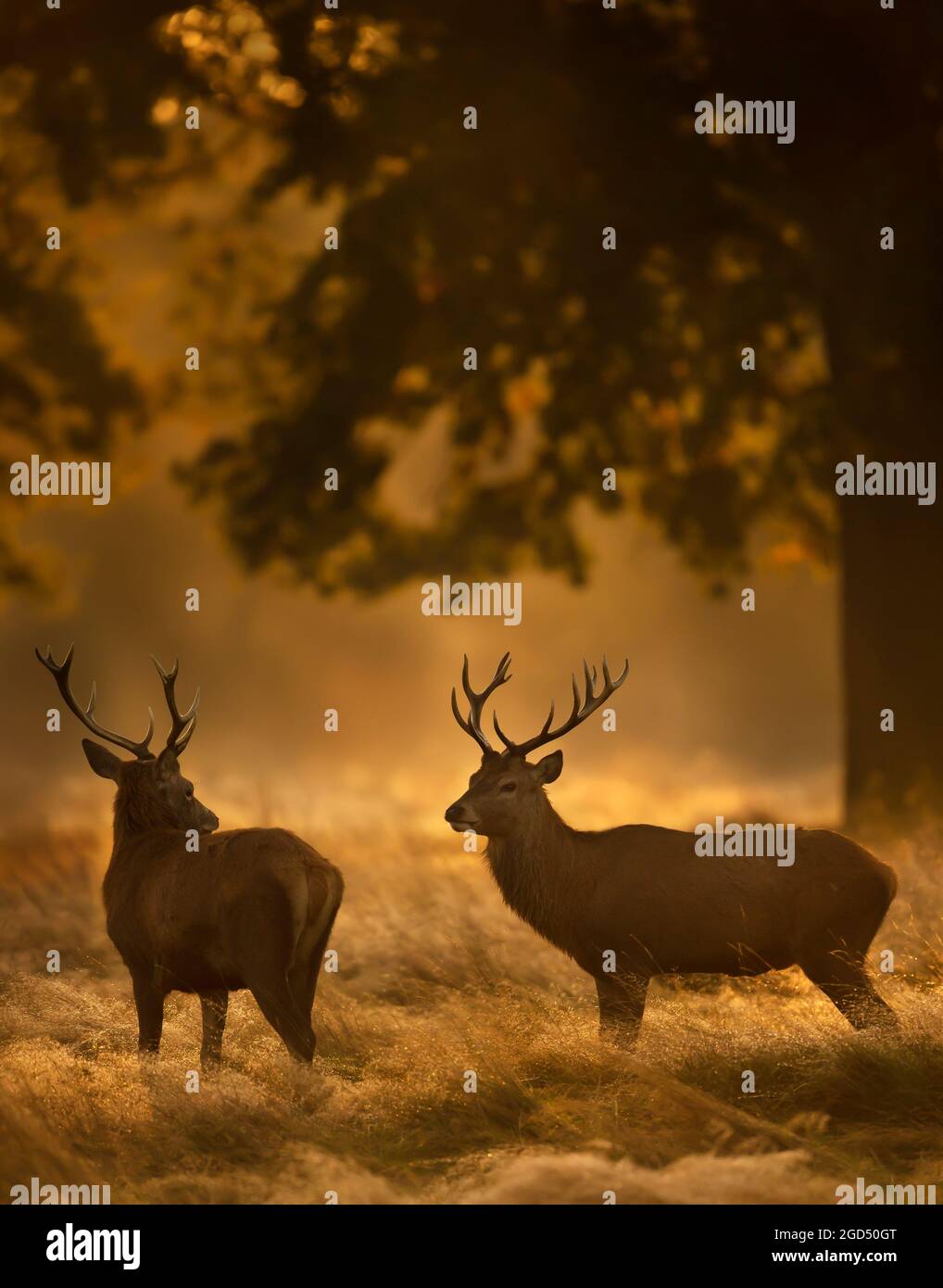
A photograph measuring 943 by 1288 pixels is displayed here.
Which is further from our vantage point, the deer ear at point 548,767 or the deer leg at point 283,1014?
the deer ear at point 548,767

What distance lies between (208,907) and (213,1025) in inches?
26.7

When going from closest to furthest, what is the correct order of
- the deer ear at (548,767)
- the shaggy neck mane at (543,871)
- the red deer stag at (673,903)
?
the red deer stag at (673,903) < the shaggy neck mane at (543,871) < the deer ear at (548,767)

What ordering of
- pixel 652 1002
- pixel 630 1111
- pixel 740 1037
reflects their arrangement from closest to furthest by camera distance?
1. pixel 630 1111
2. pixel 740 1037
3. pixel 652 1002

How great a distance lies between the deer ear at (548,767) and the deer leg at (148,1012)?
246 cm

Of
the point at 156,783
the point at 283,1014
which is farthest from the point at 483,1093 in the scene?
the point at 156,783

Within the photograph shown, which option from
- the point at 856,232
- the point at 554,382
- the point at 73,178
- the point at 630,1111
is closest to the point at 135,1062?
the point at 630,1111

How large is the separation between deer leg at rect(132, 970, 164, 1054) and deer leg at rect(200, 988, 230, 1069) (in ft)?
0.79

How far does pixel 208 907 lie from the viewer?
320 inches

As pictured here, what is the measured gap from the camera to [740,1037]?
26.1ft

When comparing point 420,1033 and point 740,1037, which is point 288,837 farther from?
point 740,1037

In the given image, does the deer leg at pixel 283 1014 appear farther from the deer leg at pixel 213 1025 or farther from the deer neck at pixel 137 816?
the deer neck at pixel 137 816

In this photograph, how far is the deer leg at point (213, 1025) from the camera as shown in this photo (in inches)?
324

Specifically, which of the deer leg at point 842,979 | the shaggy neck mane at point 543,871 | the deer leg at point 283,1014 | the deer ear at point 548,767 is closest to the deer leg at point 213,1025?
the deer leg at point 283,1014

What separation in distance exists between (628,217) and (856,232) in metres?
2.30
